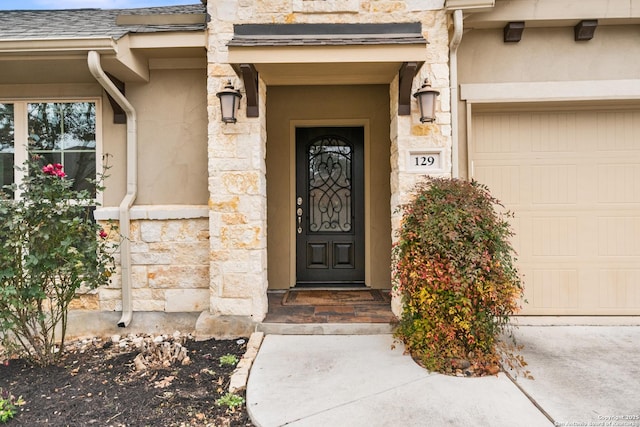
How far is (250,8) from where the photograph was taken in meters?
3.49

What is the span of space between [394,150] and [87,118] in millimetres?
3154

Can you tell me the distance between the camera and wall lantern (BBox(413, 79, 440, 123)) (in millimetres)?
3324

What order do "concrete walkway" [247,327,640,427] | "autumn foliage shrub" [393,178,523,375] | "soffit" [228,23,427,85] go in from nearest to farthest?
1. "concrete walkway" [247,327,640,427]
2. "autumn foliage shrub" [393,178,523,375]
3. "soffit" [228,23,427,85]

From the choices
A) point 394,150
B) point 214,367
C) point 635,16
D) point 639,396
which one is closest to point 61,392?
point 214,367

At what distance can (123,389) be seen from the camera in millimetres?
2676

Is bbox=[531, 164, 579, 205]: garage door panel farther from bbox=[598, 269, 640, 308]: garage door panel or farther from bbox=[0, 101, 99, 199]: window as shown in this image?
bbox=[0, 101, 99, 199]: window

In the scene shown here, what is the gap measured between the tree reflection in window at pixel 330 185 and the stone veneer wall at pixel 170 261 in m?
1.53

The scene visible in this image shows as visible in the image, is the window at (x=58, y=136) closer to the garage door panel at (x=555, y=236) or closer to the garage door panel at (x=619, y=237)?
the garage door panel at (x=555, y=236)

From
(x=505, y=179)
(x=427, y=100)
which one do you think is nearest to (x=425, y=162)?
(x=427, y=100)

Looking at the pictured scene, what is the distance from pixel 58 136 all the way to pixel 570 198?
17.2 ft

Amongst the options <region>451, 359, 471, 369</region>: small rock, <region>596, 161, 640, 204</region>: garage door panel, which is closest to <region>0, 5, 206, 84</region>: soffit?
<region>451, 359, 471, 369</region>: small rock

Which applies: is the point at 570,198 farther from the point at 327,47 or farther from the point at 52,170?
the point at 52,170

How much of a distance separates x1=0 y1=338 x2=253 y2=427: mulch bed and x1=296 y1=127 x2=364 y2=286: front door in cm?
167

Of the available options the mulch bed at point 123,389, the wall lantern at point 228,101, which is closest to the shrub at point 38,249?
the mulch bed at point 123,389
